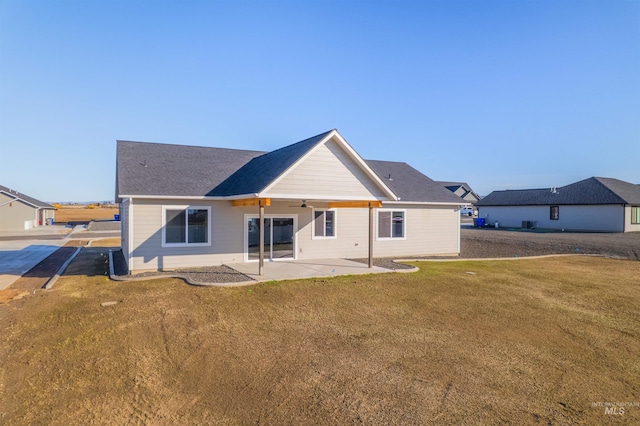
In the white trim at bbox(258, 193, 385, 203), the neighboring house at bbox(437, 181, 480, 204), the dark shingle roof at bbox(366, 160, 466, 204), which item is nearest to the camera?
the white trim at bbox(258, 193, 385, 203)

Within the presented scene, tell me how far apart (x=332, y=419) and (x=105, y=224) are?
42.5 m

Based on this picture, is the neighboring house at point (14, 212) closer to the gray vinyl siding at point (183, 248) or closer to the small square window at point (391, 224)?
the gray vinyl siding at point (183, 248)

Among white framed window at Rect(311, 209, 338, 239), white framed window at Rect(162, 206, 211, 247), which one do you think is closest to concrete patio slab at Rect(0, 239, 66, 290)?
white framed window at Rect(162, 206, 211, 247)

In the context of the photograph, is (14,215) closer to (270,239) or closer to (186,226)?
(186,226)

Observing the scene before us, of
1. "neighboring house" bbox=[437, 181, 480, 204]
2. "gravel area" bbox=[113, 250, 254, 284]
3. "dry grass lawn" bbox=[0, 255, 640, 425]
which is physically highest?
"neighboring house" bbox=[437, 181, 480, 204]

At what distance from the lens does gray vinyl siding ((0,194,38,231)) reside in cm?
3901

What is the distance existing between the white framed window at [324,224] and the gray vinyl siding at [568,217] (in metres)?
30.4

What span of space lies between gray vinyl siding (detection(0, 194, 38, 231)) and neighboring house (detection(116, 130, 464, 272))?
32.1 metres

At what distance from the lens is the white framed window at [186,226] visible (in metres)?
14.1

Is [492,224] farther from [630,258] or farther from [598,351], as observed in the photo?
[598,351]

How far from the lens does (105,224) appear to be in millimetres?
40094

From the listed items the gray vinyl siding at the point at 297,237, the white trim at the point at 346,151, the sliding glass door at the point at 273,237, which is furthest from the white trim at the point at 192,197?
the sliding glass door at the point at 273,237

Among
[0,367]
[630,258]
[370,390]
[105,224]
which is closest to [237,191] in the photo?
[0,367]

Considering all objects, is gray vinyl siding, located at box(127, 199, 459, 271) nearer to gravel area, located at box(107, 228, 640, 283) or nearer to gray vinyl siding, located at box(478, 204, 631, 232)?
gravel area, located at box(107, 228, 640, 283)
